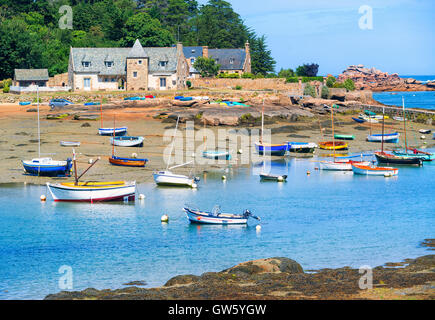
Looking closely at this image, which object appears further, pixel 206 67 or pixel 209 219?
pixel 206 67

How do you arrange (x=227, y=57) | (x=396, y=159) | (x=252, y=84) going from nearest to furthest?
(x=396, y=159) < (x=252, y=84) < (x=227, y=57)

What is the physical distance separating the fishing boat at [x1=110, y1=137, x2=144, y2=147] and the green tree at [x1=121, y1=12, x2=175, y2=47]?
49.9 meters

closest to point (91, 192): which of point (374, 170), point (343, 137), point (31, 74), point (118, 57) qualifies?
point (374, 170)

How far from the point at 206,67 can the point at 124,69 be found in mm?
19256

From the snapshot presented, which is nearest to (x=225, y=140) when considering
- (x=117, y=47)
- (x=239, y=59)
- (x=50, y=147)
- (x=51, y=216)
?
(x=50, y=147)

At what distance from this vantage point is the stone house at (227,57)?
121562mm

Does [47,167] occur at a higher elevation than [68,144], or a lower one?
lower

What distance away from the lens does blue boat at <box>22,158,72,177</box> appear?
48.5 meters

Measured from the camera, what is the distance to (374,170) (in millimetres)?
56688

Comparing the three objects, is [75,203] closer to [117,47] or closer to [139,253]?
[139,253]

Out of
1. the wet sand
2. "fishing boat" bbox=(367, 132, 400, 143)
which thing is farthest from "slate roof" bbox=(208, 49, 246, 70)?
"fishing boat" bbox=(367, 132, 400, 143)

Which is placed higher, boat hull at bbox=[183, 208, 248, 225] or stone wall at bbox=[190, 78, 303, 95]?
stone wall at bbox=[190, 78, 303, 95]

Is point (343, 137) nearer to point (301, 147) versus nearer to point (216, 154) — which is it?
point (301, 147)

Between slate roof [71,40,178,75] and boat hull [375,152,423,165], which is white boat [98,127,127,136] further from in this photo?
slate roof [71,40,178,75]
